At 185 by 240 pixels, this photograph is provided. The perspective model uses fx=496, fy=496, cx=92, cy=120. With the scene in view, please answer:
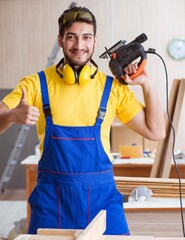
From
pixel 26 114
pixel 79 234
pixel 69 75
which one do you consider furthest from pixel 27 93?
pixel 79 234

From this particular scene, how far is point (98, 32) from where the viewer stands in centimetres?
857

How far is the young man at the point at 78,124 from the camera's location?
2.05 metres

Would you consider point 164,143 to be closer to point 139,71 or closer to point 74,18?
point 139,71

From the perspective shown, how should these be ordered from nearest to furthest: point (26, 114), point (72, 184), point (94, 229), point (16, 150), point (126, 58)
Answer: point (94, 229), point (26, 114), point (72, 184), point (126, 58), point (16, 150)

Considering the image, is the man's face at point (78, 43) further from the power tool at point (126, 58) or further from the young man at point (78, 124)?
the power tool at point (126, 58)

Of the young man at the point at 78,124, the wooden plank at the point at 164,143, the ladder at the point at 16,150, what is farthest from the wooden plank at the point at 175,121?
the ladder at the point at 16,150

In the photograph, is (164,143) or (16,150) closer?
(164,143)

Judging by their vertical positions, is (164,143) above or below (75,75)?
below

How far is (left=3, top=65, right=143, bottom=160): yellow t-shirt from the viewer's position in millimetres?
2115

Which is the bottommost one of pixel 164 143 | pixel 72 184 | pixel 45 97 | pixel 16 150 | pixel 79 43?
pixel 16 150

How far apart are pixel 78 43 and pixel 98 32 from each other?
21.5 feet

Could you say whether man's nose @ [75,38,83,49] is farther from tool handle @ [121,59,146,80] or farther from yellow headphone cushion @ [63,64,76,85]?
tool handle @ [121,59,146,80]

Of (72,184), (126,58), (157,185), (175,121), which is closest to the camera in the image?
(72,184)

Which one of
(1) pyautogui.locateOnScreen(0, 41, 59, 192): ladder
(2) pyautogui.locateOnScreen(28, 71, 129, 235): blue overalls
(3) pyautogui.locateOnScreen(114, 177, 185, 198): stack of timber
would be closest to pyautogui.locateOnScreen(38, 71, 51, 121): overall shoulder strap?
(2) pyautogui.locateOnScreen(28, 71, 129, 235): blue overalls
